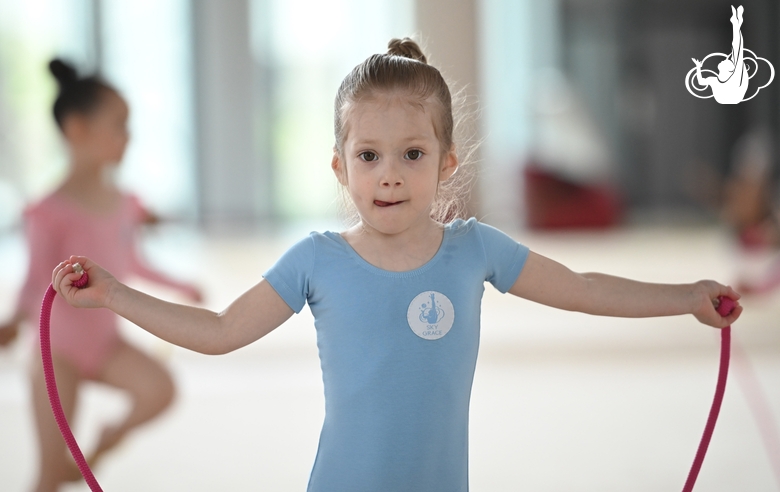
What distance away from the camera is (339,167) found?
1412mm

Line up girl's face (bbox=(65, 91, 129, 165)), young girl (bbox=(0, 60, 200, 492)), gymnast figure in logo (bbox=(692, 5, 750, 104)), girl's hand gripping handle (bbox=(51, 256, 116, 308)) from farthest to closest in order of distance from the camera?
girl's face (bbox=(65, 91, 129, 165)) → young girl (bbox=(0, 60, 200, 492)) → gymnast figure in logo (bbox=(692, 5, 750, 104)) → girl's hand gripping handle (bbox=(51, 256, 116, 308))

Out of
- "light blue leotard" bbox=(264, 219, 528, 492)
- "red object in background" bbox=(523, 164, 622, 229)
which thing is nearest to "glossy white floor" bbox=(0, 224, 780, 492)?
"light blue leotard" bbox=(264, 219, 528, 492)

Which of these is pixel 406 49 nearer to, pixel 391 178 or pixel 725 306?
pixel 391 178

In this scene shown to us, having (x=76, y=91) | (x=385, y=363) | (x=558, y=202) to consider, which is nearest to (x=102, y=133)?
(x=76, y=91)

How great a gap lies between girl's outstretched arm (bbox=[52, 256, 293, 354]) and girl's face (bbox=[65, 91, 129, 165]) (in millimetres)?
1162

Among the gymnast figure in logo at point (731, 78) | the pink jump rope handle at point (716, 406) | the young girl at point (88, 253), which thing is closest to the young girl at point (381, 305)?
the pink jump rope handle at point (716, 406)

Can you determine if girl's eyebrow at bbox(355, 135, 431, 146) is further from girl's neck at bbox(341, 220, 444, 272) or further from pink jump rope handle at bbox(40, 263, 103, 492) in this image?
pink jump rope handle at bbox(40, 263, 103, 492)

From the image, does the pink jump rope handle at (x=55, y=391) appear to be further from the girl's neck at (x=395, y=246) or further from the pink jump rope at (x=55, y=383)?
the girl's neck at (x=395, y=246)

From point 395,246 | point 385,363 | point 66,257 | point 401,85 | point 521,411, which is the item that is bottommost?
point 521,411

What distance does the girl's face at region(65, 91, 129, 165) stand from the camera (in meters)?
2.40

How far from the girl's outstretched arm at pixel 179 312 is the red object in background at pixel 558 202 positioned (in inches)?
320

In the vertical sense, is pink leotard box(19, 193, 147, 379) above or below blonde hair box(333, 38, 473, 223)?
below

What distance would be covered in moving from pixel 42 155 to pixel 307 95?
309cm

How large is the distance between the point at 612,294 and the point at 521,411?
188 centimetres
